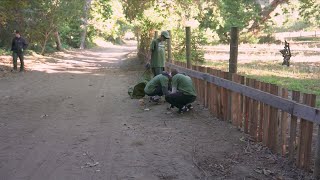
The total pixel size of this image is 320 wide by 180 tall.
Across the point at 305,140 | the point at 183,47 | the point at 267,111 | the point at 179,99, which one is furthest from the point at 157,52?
the point at 305,140

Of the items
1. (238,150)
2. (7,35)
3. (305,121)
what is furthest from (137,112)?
(7,35)

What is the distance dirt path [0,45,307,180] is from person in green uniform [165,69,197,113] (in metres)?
0.32

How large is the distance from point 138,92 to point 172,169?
5.75 meters

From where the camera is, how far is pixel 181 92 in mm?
8258

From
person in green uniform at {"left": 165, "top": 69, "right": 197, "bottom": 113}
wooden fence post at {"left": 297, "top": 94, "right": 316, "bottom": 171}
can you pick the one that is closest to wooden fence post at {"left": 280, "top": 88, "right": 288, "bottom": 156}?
wooden fence post at {"left": 297, "top": 94, "right": 316, "bottom": 171}

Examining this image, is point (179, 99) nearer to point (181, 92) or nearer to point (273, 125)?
point (181, 92)

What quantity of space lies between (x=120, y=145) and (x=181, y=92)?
2.35 meters

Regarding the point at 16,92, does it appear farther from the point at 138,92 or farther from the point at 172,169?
the point at 172,169

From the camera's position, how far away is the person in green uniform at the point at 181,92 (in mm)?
8250

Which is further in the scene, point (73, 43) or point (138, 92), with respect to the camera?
point (73, 43)

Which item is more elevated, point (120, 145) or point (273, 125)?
point (273, 125)

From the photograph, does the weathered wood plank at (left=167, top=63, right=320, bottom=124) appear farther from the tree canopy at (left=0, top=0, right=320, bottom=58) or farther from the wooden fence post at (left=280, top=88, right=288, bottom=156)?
the tree canopy at (left=0, top=0, right=320, bottom=58)

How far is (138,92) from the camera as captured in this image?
10852 mm

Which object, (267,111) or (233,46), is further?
(233,46)
